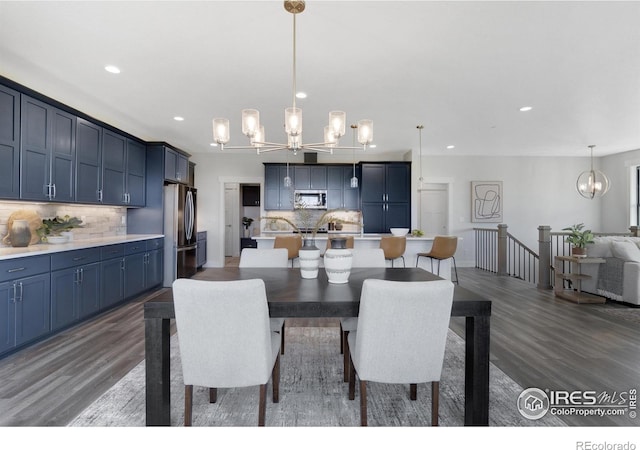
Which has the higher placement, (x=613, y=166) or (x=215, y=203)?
(x=613, y=166)

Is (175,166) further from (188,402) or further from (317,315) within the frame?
(317,315)

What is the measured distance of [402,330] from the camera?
4.97ft

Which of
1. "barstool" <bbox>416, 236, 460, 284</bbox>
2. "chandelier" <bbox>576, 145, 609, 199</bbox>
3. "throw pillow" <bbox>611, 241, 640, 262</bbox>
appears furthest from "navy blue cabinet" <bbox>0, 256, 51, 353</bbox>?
"chandelier" <bbox>576, 145, 609, 199</bbox>

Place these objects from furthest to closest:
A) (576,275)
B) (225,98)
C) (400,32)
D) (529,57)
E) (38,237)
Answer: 1. (576,275)
2. (225,98)
3. (38,237)
4. (529,57)
5. (400,32)

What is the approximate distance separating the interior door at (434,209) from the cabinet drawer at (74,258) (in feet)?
20.4

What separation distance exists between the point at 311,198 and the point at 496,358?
4743 mm

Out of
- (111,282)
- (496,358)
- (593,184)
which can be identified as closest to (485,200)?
(593,184)

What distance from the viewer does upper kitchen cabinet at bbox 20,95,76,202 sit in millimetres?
2938

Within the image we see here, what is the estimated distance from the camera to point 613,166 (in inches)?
281

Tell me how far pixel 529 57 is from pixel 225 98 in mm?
3102

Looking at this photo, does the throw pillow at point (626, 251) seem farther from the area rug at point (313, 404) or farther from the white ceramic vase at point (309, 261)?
the white ceramic vase at point (309, 261)

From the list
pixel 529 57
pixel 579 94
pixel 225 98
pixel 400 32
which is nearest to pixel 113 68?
pixel 225 98

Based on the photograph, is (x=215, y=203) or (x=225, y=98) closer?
(x=225, y=98)
